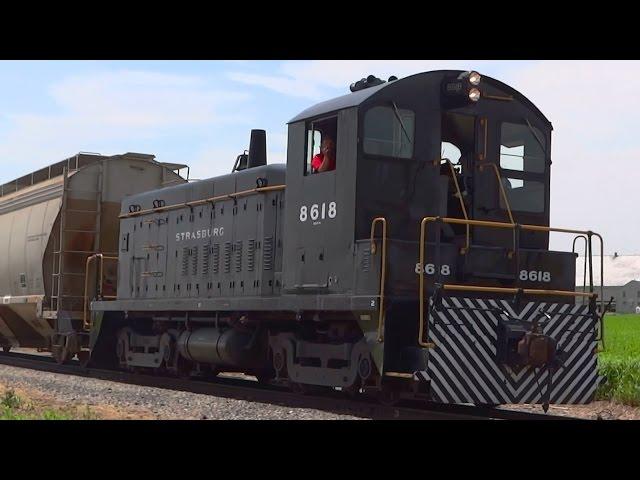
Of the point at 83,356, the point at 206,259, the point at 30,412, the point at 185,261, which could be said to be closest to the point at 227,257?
the point at 206,259

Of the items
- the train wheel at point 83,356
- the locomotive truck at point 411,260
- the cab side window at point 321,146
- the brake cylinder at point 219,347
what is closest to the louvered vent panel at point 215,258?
the locomotive truck at point 411,260

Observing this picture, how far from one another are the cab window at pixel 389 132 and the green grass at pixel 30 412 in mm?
4343

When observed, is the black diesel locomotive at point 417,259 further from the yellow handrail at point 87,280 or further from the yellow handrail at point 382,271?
the yellow handrail at point 87,280

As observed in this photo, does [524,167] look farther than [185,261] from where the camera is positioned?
No

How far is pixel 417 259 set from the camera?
417 inches

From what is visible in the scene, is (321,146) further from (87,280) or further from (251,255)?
(87,280)

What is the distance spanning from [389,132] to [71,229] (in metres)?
9.81

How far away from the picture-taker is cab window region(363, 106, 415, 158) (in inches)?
432

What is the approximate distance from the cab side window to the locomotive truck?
3cm

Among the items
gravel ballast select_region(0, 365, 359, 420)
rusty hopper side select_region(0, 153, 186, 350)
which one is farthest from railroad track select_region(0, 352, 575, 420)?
rusty hopper side select_region(0, 153, 186, 350)

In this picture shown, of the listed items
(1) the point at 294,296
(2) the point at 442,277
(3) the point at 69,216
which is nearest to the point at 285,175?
(1) the point at 294,296

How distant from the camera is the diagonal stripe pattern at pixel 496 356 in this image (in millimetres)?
10180

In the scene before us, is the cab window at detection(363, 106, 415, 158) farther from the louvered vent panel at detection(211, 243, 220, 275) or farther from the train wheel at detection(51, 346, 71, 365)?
the train wheel at detection(51, 346, 71, 365)

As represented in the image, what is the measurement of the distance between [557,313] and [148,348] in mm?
8102
